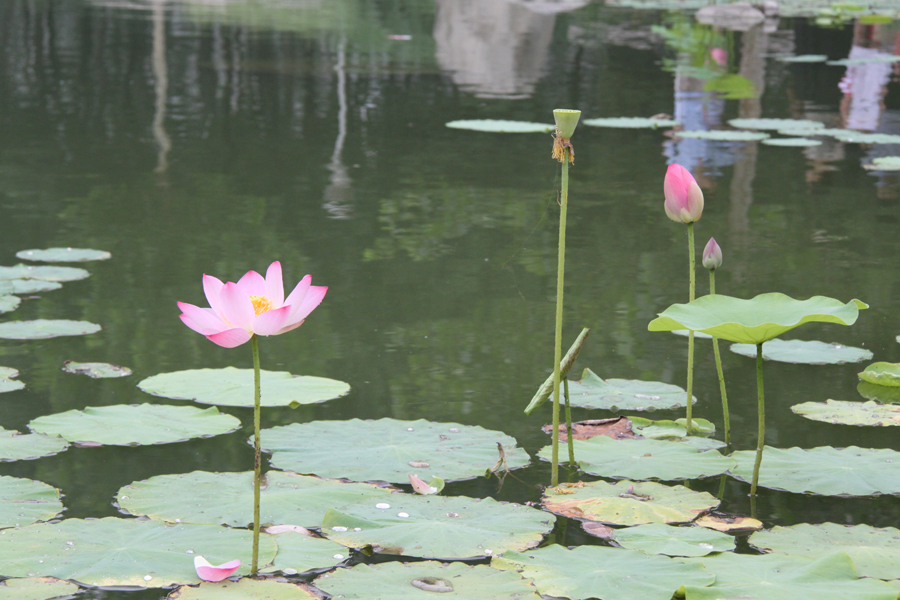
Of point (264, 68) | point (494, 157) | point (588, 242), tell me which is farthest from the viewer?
point (264, 68)

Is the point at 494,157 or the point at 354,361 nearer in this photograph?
the point at 354,361

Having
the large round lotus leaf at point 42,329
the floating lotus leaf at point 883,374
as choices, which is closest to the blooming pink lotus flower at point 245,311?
the large round lotus leaf at point 42,329

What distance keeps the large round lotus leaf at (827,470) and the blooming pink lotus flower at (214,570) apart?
38.7 inches

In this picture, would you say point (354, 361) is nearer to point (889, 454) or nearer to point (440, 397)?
point (440, 397)

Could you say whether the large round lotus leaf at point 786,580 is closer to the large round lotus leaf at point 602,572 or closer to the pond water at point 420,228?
the large round lotus leaf at point 602,572

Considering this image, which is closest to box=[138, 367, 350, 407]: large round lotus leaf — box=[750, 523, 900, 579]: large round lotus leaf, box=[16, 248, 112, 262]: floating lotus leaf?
box=[750, 523, 900, 579]: large round lotus leaf

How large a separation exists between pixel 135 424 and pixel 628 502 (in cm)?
100

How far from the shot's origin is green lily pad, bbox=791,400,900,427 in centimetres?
222

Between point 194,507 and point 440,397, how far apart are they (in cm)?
82

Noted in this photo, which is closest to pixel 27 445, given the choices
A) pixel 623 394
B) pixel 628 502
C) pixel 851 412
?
pixel 628 502

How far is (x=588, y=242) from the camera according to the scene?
3896 mm

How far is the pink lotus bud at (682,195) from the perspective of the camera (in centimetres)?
202

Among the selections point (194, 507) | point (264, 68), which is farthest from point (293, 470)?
point (264, 68)

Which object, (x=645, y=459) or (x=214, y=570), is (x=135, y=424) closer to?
(x=214, y=570)
